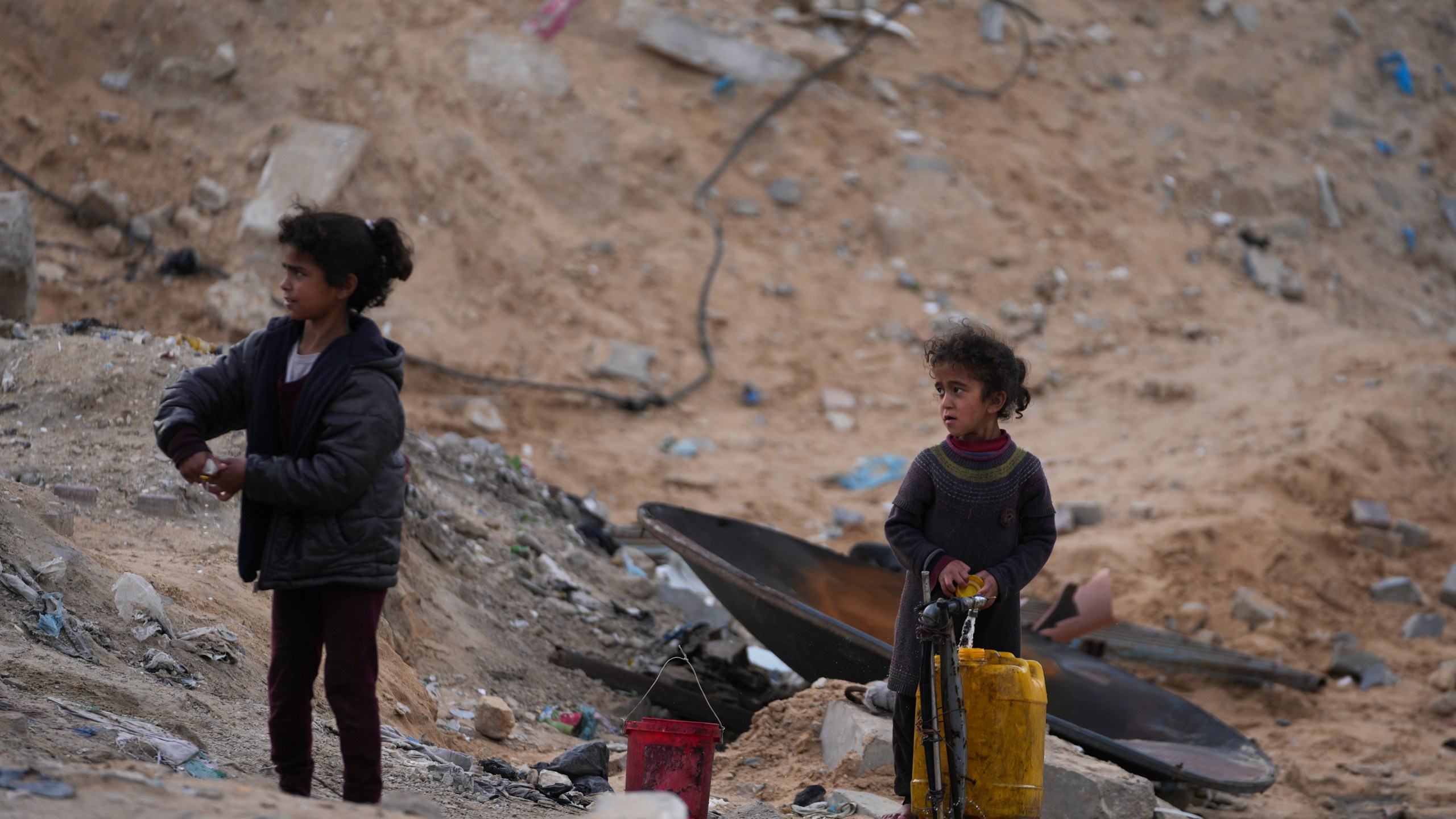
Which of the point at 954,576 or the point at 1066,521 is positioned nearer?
the point at 954,576

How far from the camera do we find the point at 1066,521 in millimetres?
7641

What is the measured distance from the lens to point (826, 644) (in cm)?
428

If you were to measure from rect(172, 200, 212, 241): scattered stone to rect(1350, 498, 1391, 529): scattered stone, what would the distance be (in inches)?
313

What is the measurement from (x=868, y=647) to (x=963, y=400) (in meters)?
1.39

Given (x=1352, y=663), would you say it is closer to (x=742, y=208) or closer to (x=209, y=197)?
(x=742, y=208)

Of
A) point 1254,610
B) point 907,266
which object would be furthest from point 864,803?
point 907,266

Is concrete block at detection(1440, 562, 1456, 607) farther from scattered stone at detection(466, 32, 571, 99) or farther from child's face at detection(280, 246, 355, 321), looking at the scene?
scattered stone at detection(466, 32, 571, 99)

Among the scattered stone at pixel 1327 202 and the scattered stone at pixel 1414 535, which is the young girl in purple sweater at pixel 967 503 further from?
the scattered stone at pixel 1327 202

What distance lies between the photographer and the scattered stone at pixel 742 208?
10.9 m

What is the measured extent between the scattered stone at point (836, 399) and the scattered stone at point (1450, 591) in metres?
4.28

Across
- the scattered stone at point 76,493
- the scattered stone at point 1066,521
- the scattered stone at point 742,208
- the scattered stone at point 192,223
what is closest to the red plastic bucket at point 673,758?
the scattered stone at point 76,493

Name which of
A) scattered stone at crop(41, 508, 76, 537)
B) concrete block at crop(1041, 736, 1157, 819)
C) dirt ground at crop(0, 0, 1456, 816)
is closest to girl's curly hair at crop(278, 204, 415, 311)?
scattered stone at crop(41, 508, 76, 537)

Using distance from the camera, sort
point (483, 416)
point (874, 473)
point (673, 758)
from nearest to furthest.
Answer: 1. point (673, 758)
2. point (483, 416)
3. point (874, 473)

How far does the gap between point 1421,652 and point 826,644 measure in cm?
433
